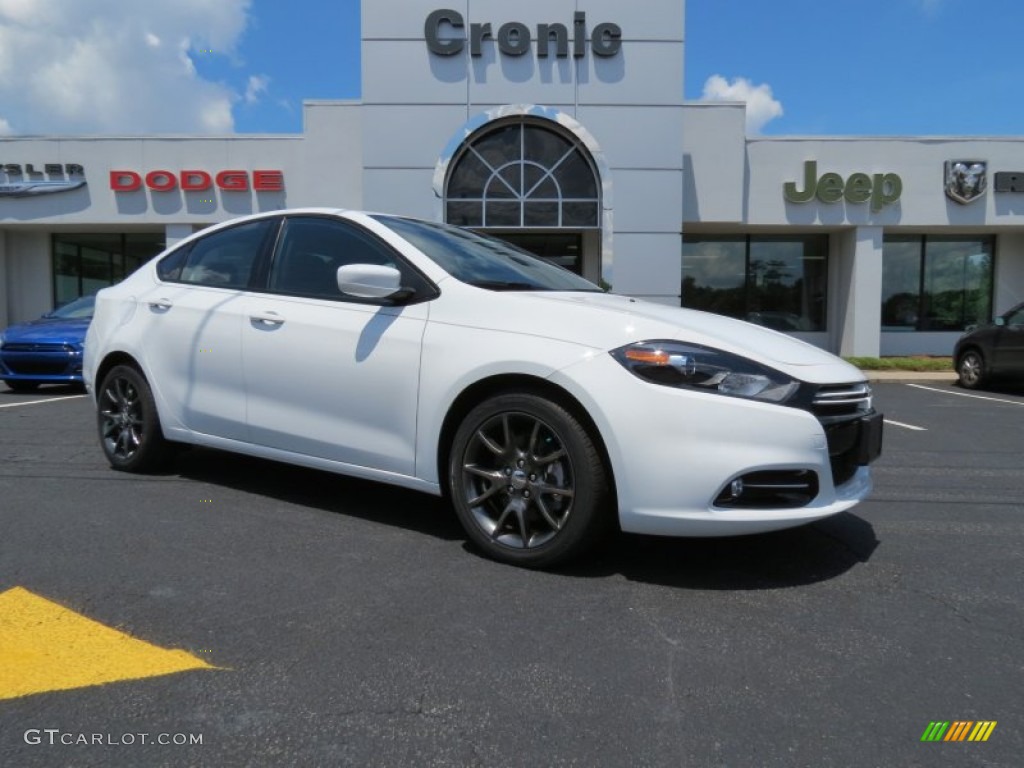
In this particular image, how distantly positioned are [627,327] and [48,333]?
914 centimetres

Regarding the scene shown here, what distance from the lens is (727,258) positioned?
62.2ft

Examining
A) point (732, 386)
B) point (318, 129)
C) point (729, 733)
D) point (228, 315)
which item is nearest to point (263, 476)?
point (228, 315)

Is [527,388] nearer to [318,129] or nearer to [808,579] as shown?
[808,579]

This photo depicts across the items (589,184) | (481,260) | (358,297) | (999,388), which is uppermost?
(589,184)

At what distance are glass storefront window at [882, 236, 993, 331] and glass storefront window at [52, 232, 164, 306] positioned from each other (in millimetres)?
18909

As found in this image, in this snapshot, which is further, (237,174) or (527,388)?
(237,174)

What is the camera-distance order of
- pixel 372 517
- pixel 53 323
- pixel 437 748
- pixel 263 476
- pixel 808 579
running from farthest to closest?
pixel 53 323 < pixel 263 476 < pixel 372 517 < pixel 808 579 < pixel 437 748

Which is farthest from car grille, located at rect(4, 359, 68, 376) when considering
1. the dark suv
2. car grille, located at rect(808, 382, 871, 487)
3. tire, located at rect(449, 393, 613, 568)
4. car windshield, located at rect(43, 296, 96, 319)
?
the dark suv

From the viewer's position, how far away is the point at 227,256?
447 cm

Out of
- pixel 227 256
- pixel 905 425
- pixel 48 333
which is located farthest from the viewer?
pixel 48 333

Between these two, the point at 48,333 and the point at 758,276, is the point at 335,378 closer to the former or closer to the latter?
the point at 48,333

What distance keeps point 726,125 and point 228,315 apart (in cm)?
1479

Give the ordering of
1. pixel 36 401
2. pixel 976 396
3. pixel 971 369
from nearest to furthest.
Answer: pixel 36 401
pixel 976 396
pixel 971 369

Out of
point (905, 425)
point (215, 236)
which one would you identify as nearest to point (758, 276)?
point (905, 425)
